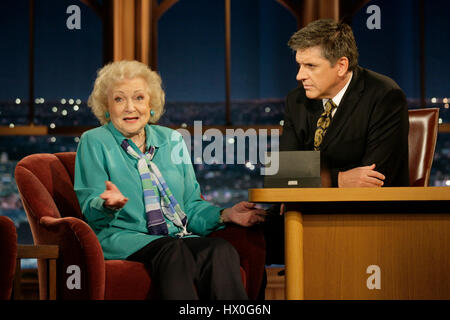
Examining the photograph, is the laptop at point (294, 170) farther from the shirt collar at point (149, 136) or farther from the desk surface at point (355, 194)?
the shirt collar at point (149, 136)

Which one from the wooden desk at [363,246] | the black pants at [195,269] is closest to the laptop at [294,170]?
the wooden desk at [363,246]

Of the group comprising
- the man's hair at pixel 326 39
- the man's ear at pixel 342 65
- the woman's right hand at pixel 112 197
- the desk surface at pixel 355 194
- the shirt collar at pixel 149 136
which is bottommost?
the woman's right hand at pixel 112 197

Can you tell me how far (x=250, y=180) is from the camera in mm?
3826

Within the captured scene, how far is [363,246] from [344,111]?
89 centimetres

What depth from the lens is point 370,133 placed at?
2521 millimetres

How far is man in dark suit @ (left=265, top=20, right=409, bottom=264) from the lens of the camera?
250 centimetres

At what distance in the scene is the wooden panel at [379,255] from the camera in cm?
181

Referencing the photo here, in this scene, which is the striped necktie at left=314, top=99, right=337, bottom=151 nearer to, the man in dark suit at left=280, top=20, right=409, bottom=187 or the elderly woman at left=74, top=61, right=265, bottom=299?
the man in dark suit at left=280, top=20, right=409, bottom=187

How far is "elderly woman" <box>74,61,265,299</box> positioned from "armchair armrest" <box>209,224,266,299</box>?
0.18ft

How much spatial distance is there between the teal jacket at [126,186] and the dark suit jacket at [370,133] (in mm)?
624
